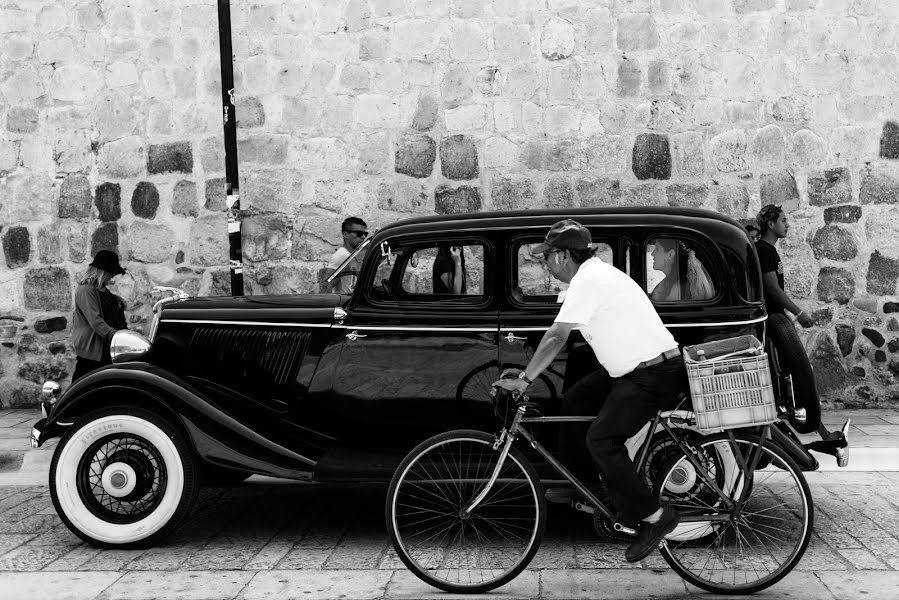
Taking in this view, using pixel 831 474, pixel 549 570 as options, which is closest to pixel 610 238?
pixel 549 570

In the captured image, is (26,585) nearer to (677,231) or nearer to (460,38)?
(677,231)

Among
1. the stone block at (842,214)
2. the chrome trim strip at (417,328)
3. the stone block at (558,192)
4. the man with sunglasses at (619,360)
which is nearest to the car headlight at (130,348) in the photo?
the chrome trim strip at (417,328)

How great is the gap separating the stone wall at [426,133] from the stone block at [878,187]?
0.07 feet

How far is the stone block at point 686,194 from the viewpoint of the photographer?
383 inches

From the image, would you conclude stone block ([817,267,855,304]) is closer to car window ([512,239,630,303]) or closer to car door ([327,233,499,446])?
car window ([512,239,630,303])

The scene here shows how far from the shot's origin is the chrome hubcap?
5.71 metres

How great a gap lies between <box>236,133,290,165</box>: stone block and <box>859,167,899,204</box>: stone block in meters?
5.26

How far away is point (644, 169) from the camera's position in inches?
382

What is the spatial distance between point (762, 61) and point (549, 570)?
20.0 feet

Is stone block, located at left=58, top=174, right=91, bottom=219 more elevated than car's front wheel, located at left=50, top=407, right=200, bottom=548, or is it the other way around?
stone block, located at left=58, top=174, right=91, bottom=219

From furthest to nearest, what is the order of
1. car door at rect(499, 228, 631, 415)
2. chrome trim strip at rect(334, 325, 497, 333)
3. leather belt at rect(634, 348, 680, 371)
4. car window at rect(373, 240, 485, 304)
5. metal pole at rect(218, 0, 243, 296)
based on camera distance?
metal pole at rect(218, 0, 243, 296) → car window at rect(373, 240, 485, 304) → chrome trim strip at rect(334, 325, 497, 333) → car door at rect(499, 228, 631, 415) → leather belt at rect(634, 348, 680, 371)

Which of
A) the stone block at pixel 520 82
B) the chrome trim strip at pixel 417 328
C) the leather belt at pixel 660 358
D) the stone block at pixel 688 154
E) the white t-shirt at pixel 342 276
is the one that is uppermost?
the stone block at pixel 520 82

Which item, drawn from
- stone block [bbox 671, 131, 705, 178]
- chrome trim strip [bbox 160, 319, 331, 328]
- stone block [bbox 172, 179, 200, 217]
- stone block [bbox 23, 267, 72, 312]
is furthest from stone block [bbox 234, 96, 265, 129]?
chrome trim strip [bbox 160, 319, 331, 328]

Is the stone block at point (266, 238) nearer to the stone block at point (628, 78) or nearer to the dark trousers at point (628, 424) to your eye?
the stone block at point (628, 78)
